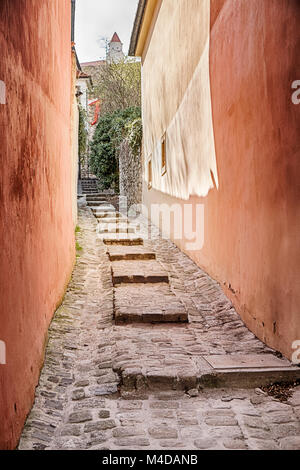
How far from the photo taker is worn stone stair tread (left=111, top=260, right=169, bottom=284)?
6707 mm

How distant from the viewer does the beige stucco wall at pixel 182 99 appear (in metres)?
6.86

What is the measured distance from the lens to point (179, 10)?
336 inches

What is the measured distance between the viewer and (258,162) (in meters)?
4.57

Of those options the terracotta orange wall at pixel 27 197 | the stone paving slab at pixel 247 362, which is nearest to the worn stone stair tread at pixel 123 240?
the terracotta orange wall at pixel 27 197

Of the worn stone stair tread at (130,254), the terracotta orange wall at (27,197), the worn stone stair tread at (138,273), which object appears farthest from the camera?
the worn stone stair tread at (130,254)

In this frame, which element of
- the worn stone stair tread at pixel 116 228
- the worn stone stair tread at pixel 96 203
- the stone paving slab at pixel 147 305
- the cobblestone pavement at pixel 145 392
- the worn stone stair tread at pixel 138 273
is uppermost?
the worn stone stair tread at pixel 96 203

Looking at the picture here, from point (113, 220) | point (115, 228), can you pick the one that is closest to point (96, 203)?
point (113, 220)

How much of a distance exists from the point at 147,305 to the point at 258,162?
2.23 meters

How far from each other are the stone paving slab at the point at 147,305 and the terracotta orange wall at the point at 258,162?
74cm

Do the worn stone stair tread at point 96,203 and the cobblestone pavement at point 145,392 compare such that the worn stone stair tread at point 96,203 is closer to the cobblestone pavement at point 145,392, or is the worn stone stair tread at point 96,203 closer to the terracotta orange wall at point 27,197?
the cobblestone pavement at point 145,392

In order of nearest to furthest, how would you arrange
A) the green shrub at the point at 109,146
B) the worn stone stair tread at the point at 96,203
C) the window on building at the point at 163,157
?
1. the window on building at the point at 163,157
2. the worn stone stair tread at the point at 96,203
3. the green shrub at the point at 109,146

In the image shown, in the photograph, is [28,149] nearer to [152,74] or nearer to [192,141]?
[192,141]
